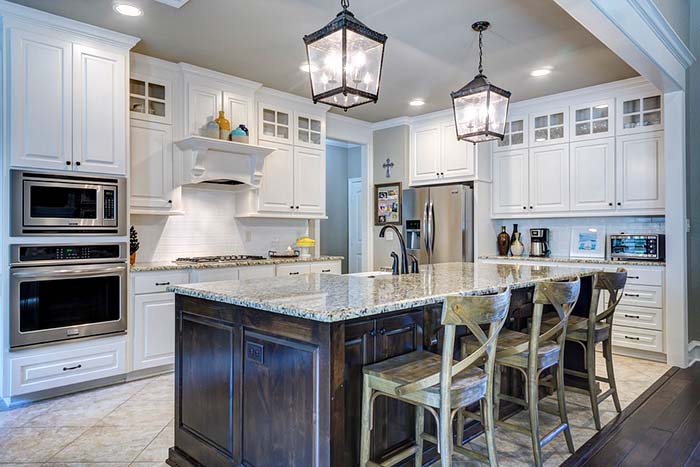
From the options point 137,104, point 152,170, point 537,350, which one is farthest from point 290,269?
point 537,350

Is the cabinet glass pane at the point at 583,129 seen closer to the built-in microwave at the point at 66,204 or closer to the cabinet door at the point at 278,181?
the cabinet door at the point at 278,181

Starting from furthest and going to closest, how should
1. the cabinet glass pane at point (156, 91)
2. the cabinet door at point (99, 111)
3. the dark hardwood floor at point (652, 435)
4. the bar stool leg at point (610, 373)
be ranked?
the cabinet glass pane at point (156, 91) < the cabinet door at point (99, 111) < the bar stool leg at point (610, 373) < the dark hardwood floor at point (652, 435)

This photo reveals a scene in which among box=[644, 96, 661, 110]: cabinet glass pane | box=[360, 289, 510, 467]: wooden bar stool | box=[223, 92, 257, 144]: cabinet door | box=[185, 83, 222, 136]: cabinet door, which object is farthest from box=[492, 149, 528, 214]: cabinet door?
box=[360, 289, 510, 467]: wooden bar stool

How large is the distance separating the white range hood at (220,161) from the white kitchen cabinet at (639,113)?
3.57m

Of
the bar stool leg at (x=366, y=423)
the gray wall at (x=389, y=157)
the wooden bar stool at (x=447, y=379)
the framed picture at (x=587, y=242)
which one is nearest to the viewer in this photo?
the wooden bar stool at (x=447, y=379)

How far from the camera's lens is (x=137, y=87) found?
396cm

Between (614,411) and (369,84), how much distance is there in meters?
2.65

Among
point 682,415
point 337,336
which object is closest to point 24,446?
point 337,336

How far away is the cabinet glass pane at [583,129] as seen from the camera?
4.86 m

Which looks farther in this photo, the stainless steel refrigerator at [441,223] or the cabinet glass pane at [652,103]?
the stainless steel refrigerator at [441,223]

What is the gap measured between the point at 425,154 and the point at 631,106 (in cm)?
232

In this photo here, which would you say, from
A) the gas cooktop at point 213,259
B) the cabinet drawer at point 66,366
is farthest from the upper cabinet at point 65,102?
the cabinet drawer at point 66,366

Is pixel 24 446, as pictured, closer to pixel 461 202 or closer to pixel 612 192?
pixel 461 202

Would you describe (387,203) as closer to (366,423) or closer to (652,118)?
(652,118)
